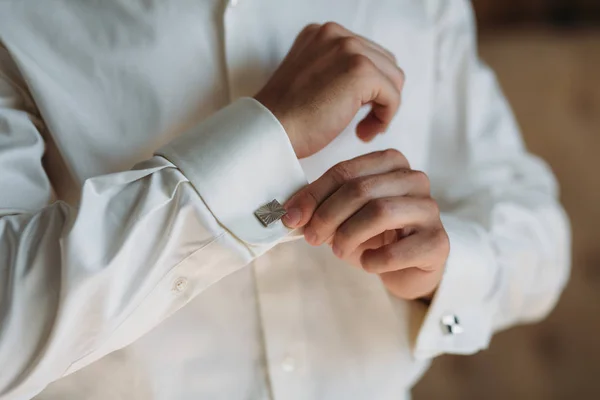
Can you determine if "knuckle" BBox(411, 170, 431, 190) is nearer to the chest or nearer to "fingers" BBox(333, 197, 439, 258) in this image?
"fingers" BBox(333, 197, 439, 258)

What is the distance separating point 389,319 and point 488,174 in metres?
0.27

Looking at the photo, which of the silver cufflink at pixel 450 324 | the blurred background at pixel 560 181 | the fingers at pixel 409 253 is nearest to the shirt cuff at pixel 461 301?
the silver cufflink at pixel 450 324

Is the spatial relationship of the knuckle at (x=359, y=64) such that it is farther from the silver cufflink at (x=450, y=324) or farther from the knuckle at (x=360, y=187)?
the silver cufflink at (x=450, y=324)

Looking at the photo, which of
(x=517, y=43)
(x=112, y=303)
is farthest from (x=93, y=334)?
(x=517, y=43)

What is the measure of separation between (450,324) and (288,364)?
182 mm

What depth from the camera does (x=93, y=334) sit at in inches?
18.7

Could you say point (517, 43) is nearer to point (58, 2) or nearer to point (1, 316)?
point (58, 2)

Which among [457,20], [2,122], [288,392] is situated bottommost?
[288,392]

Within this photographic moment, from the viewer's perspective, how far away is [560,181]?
1.40 m

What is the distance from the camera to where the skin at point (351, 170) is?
1.64 ft

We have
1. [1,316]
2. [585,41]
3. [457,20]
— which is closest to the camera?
[1,316]

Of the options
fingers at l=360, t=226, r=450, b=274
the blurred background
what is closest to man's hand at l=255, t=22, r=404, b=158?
fingers at l=360, t=226, r=450, b=274

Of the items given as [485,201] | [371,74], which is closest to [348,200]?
[371,74]

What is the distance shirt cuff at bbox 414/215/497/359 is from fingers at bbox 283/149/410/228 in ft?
0.59
